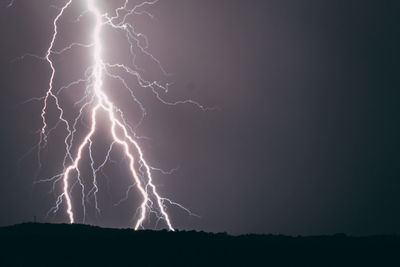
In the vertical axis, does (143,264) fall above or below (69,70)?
below

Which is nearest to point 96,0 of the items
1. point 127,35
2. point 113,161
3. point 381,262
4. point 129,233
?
point 127,35

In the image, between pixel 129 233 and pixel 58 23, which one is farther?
pixel 58 23

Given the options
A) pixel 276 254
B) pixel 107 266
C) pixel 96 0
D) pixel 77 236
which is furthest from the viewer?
pixel 96 0

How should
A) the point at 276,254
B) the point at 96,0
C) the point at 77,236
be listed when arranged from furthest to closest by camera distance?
the point at 96,0 → the point at 77,236 → the point at 276,254

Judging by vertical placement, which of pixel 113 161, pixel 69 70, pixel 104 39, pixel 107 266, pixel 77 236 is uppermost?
pixel 104 39

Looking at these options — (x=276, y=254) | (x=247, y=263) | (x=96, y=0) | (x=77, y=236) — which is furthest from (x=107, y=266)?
(x=96, y=0)

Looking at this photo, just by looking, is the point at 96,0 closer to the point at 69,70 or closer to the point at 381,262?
the point at 69,70
